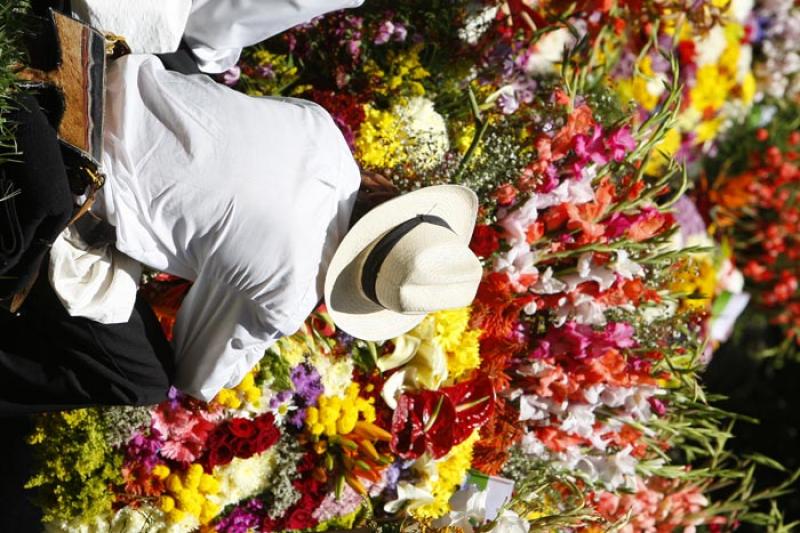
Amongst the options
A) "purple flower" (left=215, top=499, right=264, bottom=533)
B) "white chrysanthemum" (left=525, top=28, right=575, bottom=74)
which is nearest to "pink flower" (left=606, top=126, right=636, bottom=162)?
"white chrysanthemum" (left=525, top=28, right=575, bottom=74)

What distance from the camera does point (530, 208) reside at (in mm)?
2471

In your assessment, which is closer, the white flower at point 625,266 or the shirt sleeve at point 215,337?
the shirt sleeve at point 215,337

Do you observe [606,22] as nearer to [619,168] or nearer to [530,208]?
[619,168]

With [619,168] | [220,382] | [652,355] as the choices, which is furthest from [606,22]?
[220,382]

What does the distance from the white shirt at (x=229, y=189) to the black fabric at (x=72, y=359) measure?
0.20 metres

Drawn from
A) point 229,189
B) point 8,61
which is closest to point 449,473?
point 229,189

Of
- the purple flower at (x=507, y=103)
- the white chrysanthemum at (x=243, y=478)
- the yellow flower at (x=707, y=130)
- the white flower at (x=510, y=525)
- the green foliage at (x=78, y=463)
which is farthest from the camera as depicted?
the yellow flower at (x=707, y=130)

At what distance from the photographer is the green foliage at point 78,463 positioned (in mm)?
2211

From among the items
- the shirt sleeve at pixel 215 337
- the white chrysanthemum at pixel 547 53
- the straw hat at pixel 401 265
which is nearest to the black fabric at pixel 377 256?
the straw hat at pixel 401 265

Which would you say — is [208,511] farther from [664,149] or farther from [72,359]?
[664,149]

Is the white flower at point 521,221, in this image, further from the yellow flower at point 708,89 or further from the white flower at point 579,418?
the yellow flower at point 708,89

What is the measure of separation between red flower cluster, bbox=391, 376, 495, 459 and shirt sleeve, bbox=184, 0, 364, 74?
1.09 meters

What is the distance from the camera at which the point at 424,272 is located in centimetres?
186

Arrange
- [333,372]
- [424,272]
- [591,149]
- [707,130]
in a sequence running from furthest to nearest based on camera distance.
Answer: [707,130] < [591,149] < [333,372] < [424,272]
